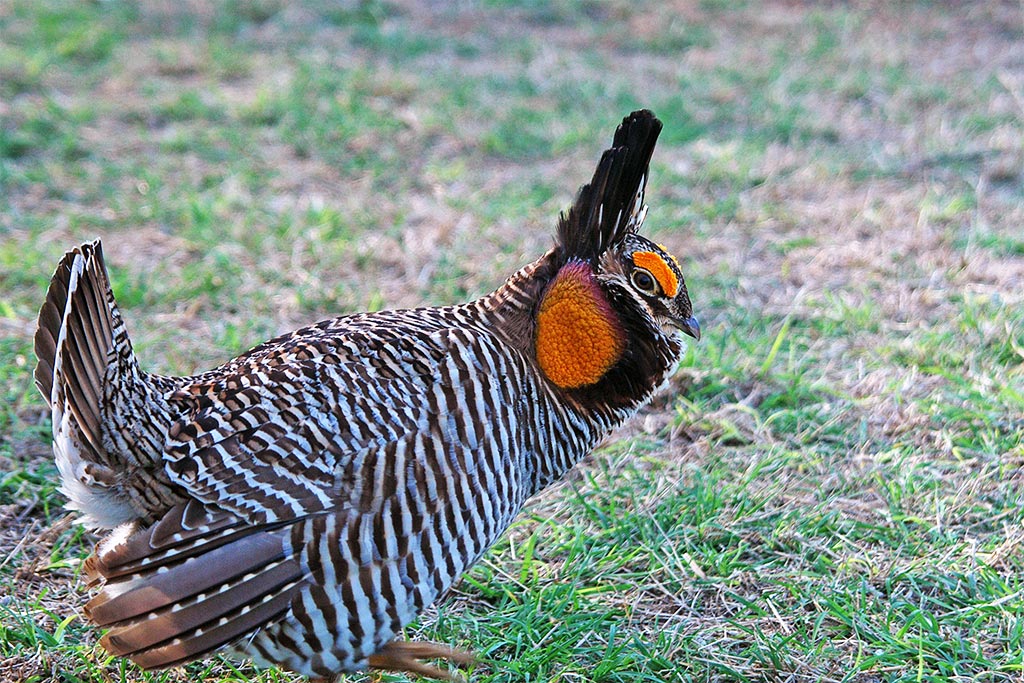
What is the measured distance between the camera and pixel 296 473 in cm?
255

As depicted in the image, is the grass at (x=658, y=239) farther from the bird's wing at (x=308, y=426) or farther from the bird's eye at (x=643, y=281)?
the bird's eye at (x=643, y=281)

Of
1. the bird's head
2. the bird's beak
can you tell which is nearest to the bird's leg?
the bird's head

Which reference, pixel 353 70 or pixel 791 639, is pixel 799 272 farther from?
pixel 353 70

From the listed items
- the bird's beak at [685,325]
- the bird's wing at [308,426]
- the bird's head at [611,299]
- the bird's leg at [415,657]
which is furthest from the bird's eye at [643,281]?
the bird's leg at [415,657]

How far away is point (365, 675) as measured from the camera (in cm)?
307

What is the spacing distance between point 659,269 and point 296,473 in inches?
44.6

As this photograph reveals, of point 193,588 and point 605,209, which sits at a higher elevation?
point 605,209

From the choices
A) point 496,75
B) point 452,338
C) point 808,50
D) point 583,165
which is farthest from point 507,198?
point 808,50

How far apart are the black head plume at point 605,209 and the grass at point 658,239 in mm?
965

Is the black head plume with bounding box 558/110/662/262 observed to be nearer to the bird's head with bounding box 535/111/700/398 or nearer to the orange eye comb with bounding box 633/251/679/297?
the bird's head with bounding box 535/111/700/398

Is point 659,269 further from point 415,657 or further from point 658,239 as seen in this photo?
point 658,239

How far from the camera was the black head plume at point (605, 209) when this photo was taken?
3082mm

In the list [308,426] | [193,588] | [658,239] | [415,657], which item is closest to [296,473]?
[308,426]

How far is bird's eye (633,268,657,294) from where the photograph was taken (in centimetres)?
301
